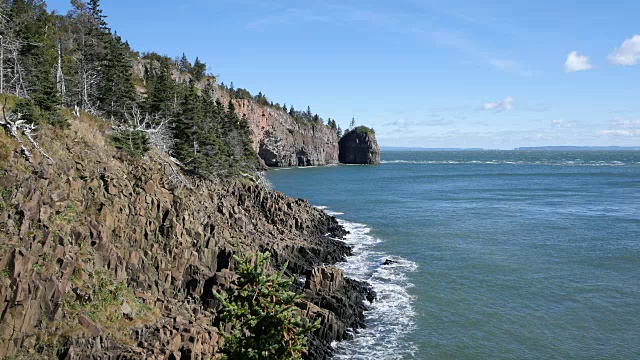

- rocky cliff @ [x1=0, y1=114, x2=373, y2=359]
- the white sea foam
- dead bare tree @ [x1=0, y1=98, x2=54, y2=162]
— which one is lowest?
the white sea foam

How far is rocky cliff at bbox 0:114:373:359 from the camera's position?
1834 cm

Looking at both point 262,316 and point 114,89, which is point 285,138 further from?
point 262,316

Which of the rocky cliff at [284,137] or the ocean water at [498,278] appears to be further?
the rocky cliff at [284,137]

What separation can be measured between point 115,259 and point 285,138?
12993cm

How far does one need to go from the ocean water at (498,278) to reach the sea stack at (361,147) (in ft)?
363

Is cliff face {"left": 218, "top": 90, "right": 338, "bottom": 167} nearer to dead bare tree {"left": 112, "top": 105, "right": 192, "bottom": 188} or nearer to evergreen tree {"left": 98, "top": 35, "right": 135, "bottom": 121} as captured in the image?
evergreen tree {"left": 98, "top": 35, "right": 135, "bottom": 121}

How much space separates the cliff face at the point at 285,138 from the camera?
136 m

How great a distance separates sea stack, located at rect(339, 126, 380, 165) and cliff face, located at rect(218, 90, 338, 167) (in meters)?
6.77

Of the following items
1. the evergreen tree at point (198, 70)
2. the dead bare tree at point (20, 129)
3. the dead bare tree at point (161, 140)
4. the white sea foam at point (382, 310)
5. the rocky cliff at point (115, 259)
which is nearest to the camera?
the rocky cliff at point (115, 259)

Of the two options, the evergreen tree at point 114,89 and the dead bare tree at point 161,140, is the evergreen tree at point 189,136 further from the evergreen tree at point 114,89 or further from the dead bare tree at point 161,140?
the evergreen tree at point 114,89

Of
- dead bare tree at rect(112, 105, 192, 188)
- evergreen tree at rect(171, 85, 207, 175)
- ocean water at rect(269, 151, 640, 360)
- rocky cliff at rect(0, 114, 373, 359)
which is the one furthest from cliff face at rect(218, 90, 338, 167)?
rocky cliff at rect(0, 114, 373, 359)

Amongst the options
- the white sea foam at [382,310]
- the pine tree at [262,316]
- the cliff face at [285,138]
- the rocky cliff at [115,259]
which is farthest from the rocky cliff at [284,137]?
the pine tree at [262,316]

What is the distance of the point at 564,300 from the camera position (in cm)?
3083

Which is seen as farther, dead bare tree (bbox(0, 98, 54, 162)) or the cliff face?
the cliff face
